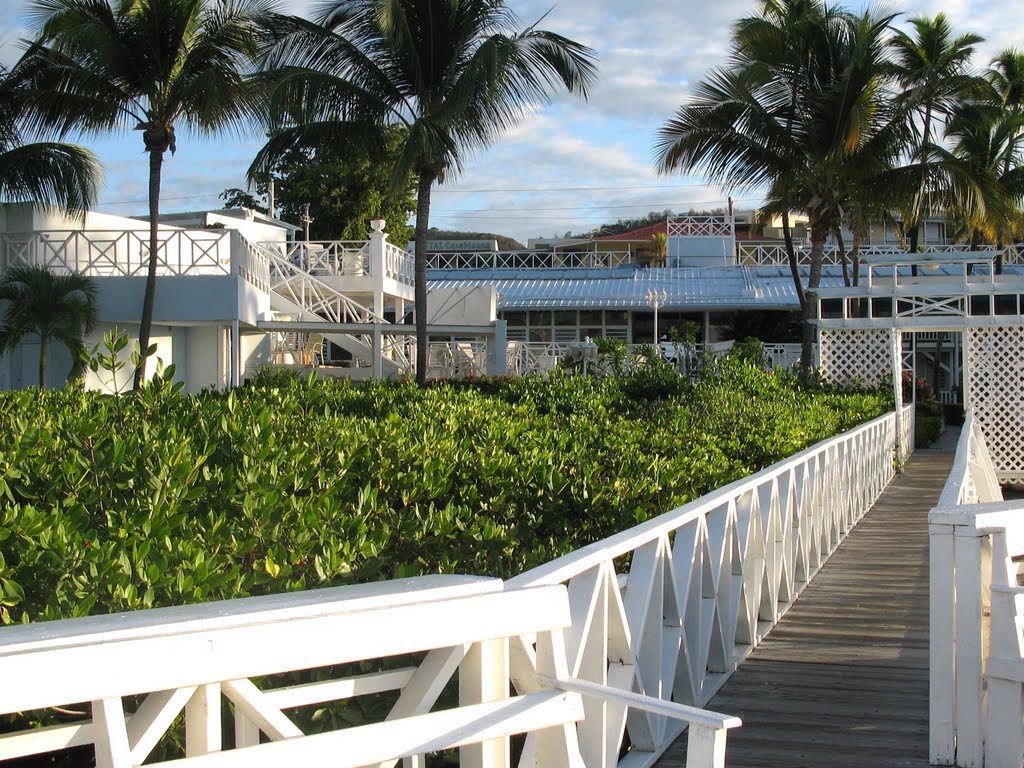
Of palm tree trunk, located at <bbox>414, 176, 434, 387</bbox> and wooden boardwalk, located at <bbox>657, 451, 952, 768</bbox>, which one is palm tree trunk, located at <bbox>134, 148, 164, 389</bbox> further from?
wooden boardwalk, located at <bbox>657, 451, 952, 768</bbox>

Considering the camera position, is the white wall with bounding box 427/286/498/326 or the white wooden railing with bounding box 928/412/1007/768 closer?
the white wooden railing with bounding box 928/412/1007/768

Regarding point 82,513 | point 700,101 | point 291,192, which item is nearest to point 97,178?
point 700,101

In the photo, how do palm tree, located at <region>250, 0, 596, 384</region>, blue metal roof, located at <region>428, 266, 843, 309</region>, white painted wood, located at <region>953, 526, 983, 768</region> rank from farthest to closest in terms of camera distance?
blue metal roof, located at <region>428, 266, 843, 309</region>, palm tree, located at <region>250, 0, 596, 384</region>, white painted wood, located at <region>953, 526, 983, 768</region>

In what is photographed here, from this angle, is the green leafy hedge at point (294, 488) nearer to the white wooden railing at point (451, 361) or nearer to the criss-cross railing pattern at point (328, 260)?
the white wooden railing at point (451, 361)

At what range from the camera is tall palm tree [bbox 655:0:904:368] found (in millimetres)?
19984

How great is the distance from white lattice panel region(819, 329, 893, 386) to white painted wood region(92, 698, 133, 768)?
19808 mm

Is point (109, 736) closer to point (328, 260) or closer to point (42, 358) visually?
point (42, 358)

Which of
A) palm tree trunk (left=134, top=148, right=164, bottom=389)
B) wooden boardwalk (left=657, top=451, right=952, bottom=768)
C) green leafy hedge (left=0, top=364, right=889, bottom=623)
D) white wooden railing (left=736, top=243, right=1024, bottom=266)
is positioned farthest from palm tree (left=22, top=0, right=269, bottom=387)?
white wooden railing (left=736, top=243, right=1024, bottom=266)

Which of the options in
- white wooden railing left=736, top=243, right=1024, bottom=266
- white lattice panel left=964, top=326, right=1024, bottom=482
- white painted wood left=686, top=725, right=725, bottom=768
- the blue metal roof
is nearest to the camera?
white painted wood left=686, top=725, right=725, bottom=768

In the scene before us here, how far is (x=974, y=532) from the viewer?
3965 mm

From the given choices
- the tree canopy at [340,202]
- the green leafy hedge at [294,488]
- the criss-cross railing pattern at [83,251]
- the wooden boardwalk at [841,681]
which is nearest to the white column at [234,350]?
the criss-cross railing pattern at [83,251]

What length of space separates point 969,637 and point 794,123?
18.0 m

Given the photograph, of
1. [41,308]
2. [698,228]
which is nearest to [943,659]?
[41,308]

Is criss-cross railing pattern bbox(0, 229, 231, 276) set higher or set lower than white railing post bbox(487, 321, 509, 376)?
higher
